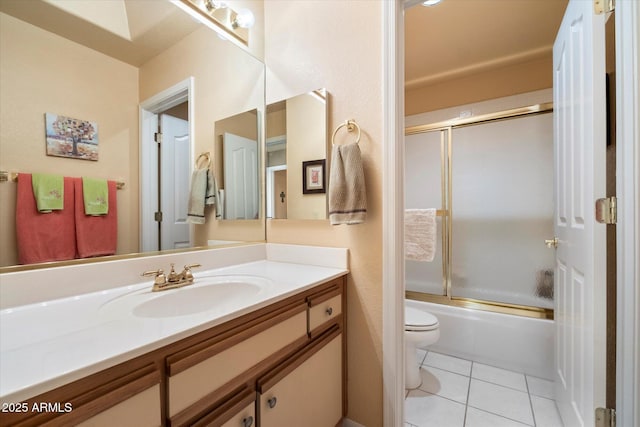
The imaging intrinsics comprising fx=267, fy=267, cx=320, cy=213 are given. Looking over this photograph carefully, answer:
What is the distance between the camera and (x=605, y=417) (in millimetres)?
922

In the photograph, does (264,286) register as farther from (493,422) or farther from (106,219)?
(493,422)

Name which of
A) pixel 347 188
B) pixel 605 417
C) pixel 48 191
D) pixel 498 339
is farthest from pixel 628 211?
pixel 48 191

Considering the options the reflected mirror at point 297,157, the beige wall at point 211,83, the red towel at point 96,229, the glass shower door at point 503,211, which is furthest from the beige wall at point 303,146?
the glass shower door at point 503,211

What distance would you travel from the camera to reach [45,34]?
2.74 feet

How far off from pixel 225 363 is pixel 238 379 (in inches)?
2.9

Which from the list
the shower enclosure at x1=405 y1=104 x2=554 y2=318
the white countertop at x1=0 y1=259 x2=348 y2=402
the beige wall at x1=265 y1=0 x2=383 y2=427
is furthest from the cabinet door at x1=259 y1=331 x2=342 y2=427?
the shower enclosure at x1=405 y1=104 x2=554 y2=318

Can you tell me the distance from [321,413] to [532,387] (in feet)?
4.70

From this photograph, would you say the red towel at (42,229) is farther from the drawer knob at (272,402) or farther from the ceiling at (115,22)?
the drawer knob at (272,402)

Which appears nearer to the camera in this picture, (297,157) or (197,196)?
(197,196)

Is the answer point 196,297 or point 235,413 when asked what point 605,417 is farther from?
point 196,297

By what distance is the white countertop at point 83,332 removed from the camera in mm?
429

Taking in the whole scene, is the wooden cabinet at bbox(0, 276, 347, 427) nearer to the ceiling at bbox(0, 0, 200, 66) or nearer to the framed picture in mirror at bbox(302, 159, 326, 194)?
the framed picture in mirror at bbox(302, 159, 326, 194)

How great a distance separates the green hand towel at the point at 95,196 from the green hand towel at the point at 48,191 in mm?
62

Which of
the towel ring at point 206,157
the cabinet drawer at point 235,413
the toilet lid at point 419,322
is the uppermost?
the towel ring at point 206,157
